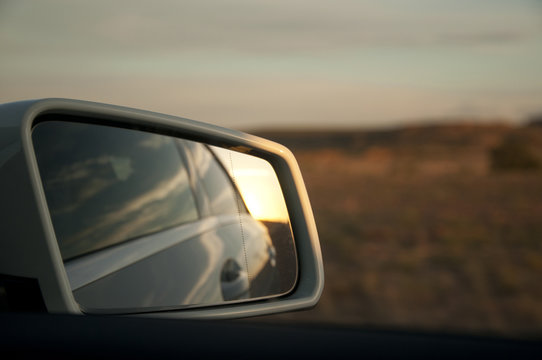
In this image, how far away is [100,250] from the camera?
5.93 feet

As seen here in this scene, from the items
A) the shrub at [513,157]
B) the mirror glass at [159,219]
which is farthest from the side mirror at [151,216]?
the shrub at [513,157]

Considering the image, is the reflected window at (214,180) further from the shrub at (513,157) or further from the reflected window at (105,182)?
the shrub at (513,157)

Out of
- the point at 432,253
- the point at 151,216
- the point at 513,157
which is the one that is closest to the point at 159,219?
the point at 151,216

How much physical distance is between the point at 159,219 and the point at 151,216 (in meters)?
0.07

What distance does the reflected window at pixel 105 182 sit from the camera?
161 centimetres

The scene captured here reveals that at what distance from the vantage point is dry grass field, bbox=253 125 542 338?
7.78 m

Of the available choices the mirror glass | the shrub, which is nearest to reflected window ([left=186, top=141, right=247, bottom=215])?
the mirror glass

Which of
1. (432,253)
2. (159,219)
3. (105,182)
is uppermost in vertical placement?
(105,182)

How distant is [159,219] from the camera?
2.18m

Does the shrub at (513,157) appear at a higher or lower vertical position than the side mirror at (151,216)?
lower

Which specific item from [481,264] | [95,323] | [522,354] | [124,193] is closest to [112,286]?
[124,193]

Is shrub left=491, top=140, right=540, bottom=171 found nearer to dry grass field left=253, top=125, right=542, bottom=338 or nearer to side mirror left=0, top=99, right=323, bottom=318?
dry grass field left=253, top=125, right=542, bottom=338

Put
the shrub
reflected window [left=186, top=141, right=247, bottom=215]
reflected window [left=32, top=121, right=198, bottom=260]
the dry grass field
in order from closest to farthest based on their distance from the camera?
reflected window [left=32, top=121, right=198, bottom=260] → reflected window [left=186, top=141, right=247, bottom=215] → the dry grass field → the shrub

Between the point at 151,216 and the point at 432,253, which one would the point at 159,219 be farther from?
the point at 432,253
